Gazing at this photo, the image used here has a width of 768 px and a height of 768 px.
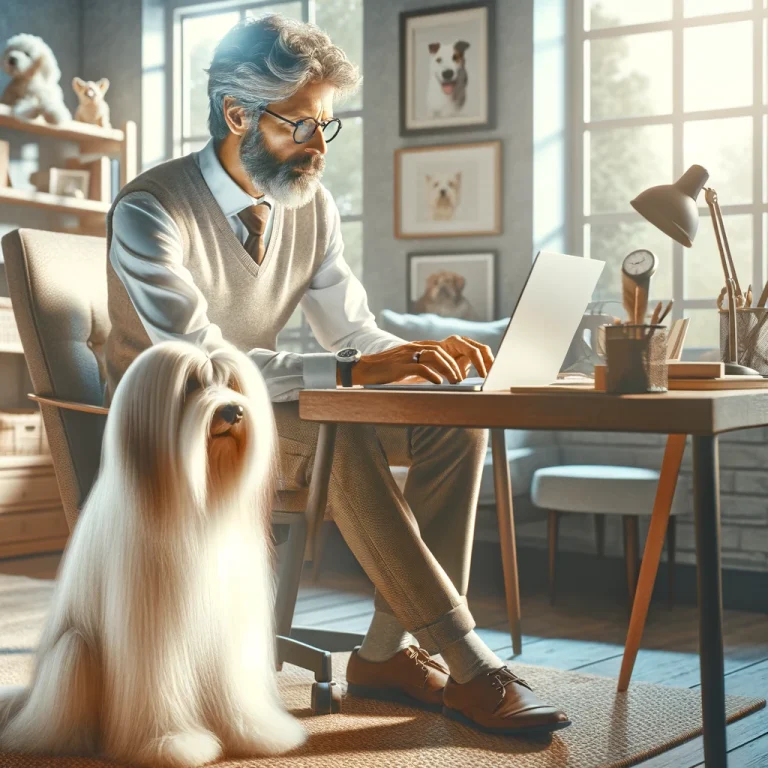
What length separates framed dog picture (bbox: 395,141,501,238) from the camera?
13.6ft

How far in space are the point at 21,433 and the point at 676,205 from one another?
296cm

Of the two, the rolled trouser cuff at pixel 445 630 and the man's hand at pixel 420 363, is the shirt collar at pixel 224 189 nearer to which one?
the man's hand at pixel 420 363

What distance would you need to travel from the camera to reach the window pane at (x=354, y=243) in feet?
15.1

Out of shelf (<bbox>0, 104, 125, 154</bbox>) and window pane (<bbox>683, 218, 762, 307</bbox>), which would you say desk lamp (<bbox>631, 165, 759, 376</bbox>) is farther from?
shelf (<bbox>0, 104, 125, 154</bbox>)

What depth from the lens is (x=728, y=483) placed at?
3.53 meters

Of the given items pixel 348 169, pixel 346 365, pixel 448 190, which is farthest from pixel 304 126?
pixel 348 169

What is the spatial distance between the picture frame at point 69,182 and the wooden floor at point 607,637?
1.57 metres

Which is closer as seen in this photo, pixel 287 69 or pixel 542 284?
pixel 542 284

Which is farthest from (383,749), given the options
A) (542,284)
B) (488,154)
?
(488,154)

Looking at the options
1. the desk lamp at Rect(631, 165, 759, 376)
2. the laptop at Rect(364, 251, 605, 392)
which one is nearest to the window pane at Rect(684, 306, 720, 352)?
the desk lamp at Rect(631, 165, 759, 376)

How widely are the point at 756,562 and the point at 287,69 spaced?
2142mm

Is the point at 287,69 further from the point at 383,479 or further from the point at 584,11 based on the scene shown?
the point at 584,11

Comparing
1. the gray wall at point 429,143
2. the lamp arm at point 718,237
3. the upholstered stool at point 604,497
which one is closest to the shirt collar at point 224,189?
the lamp arm at point 718,237

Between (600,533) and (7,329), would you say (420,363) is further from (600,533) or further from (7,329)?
(7,329)
